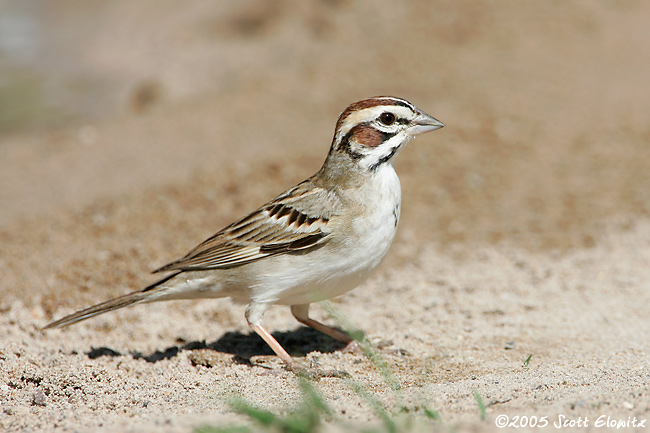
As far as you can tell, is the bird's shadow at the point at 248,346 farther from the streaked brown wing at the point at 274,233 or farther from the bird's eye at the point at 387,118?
the bird's eye at the point at 387,118

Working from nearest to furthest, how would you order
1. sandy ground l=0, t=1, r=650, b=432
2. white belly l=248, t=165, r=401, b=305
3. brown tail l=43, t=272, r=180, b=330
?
sandy ground l=0, t=1, r=650, b=432, white belly l=248, t=165, r=401, b=305, brown tail l=43, t=272, r=180, b=330

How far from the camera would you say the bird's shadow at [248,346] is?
6.31 m

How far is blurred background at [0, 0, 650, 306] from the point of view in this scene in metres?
9.24

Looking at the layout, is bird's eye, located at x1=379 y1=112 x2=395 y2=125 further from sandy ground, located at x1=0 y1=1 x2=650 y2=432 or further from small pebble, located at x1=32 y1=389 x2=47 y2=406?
small pebble, located at x1=32 y1=389 x2=47 y2=406

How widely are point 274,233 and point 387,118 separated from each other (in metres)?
1.30

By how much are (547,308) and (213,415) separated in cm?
404

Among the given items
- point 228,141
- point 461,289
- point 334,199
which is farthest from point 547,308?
point 228,141

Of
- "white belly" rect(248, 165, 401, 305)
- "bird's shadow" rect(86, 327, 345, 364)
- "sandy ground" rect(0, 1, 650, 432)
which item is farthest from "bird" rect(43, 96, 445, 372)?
"sandy ground" rect(0, 1, 650, 432)

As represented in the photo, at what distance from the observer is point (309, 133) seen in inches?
453

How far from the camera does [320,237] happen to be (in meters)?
5.73

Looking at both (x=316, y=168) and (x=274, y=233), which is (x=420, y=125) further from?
(x=316, y=168)

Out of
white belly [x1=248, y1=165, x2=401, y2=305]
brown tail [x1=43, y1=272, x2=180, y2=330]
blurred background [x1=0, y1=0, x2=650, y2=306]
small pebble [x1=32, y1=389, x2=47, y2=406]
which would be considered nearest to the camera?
small pebble [x1=32, y1=389, x2=47, y2=406]

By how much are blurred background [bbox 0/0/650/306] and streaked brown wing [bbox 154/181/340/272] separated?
85.0 inches

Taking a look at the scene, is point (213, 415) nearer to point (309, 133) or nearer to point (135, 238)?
point (135, 238)
